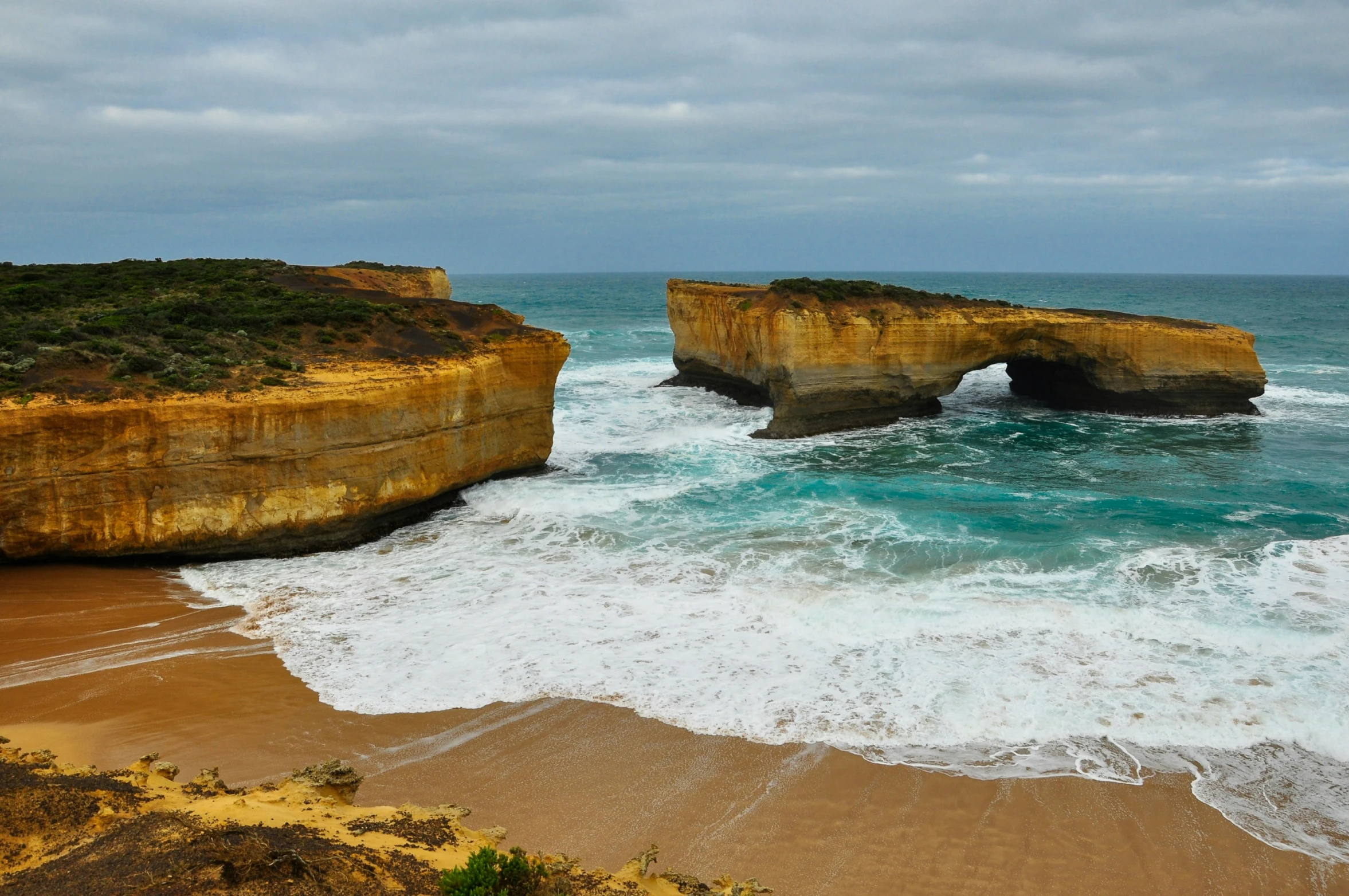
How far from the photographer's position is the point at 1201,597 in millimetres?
13242

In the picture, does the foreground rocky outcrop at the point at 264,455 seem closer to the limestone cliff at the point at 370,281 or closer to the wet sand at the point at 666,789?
the wet sand at the point at 666,789

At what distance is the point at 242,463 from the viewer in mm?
14688

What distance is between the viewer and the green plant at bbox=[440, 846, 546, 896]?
5.31 metres

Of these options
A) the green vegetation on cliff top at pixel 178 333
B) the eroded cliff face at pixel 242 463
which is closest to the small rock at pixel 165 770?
the eroded cliff face at pixel 242 463

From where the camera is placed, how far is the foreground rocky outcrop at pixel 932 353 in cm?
2567

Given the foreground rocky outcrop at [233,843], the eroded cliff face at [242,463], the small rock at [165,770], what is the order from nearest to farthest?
the foreground rocky outcrop at [233,843], the small rock at [165,770], the eroded cliff face at [242,463]

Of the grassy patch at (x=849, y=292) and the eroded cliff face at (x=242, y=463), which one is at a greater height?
the grassy patch at (x=849, y=292)

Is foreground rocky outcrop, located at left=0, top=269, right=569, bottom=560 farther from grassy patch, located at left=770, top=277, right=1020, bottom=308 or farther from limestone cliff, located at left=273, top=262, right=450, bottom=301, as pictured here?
grassy patch, located at left=770, top=277, right=1020, bottom=308

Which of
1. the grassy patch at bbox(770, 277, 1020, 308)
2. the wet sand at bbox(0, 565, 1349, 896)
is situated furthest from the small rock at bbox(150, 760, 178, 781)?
the grassy patch at bbox(770, 277, 1020, 308)

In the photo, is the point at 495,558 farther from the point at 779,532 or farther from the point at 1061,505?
the point at 1061,505

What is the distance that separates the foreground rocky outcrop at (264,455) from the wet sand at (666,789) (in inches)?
122

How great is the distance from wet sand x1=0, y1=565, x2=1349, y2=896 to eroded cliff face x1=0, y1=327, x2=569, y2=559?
3.08 metres

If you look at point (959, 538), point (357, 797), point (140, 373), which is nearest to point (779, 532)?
point (959, 538)

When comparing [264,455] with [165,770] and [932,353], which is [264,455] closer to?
[165,770]
